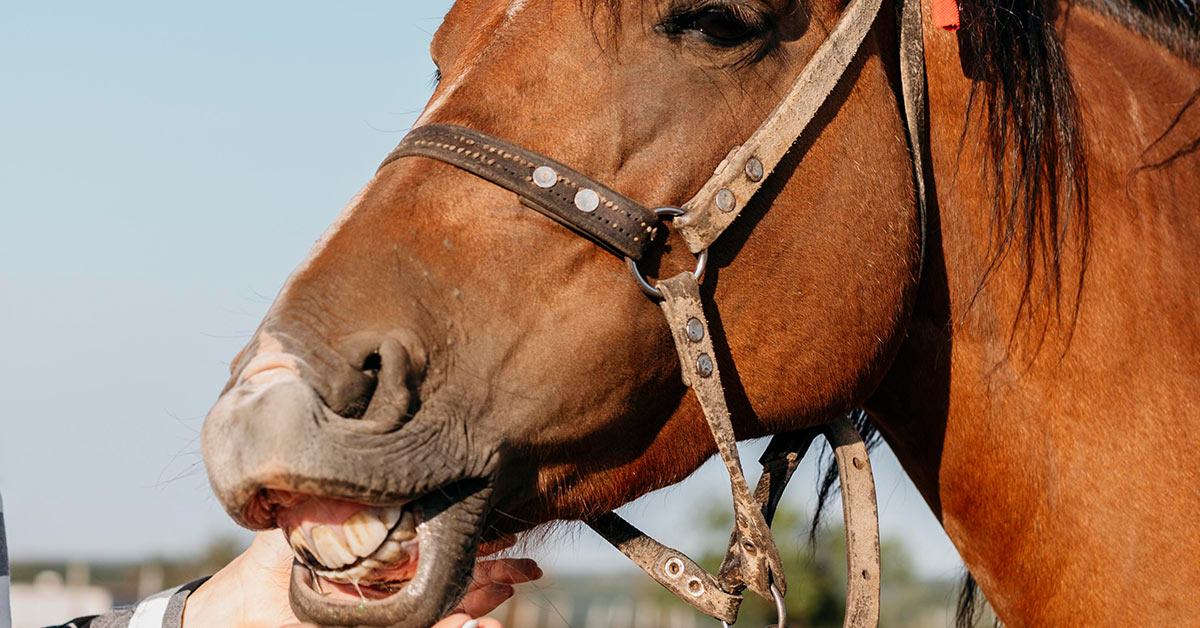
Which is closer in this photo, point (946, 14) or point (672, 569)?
point (946, 14)

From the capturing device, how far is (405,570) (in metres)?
2.12

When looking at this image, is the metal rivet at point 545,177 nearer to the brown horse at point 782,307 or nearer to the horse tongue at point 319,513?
the brown horse at point 782,307

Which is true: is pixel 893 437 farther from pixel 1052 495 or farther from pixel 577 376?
pixel 577 376

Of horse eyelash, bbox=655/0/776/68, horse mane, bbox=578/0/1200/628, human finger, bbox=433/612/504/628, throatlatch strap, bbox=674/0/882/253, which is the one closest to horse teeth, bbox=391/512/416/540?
human finger, bbox=433/612/504/628

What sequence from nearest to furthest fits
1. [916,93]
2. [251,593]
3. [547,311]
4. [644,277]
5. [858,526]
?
1. [547,311]
2. [644,277]
3. [916,93]
4. [858,526]
5. [251,593]

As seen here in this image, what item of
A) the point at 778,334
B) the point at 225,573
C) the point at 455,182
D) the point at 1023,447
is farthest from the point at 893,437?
the point at 225,573

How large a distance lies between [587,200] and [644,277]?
0.22m

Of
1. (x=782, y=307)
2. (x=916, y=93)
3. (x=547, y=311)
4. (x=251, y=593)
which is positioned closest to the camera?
(x=547, y=311)

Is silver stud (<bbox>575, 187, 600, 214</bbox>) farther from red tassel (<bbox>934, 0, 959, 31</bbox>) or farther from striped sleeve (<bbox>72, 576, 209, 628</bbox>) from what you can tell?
striped sleeve (<bbox>72, 576, 209, 628</bbox>)

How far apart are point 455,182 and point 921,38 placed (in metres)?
1.23

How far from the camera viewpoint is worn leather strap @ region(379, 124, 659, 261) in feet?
7.26

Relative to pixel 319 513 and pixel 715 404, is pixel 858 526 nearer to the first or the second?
pixel 715 404

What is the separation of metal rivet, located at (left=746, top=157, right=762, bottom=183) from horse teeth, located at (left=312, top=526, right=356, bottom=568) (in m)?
1.17

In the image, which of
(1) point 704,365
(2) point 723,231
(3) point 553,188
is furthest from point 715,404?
(3) point 553,188
